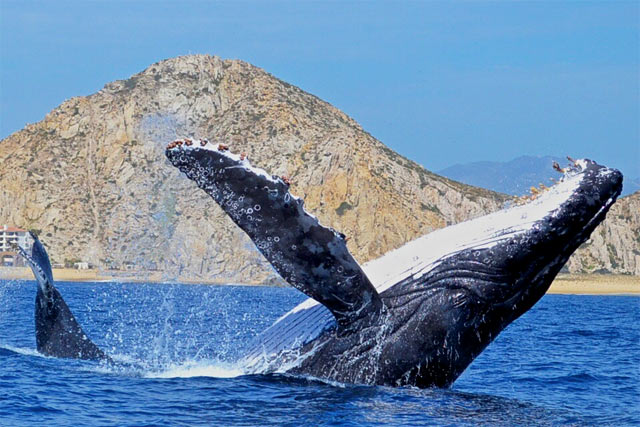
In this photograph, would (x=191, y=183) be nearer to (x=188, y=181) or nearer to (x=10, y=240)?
(x=188, y=181)

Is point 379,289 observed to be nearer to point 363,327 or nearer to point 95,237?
point 363,327

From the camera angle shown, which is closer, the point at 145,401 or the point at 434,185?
the point at 145,401

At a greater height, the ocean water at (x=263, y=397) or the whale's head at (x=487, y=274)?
the whale's head at (x=487, y=274)

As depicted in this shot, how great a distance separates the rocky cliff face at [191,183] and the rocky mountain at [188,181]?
0.44 ft

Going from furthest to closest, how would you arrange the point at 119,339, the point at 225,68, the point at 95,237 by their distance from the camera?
the point at 225,68 < the point at 95,237 < the point at 119,339

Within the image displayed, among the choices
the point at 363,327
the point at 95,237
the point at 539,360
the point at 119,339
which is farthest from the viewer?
the point at 95,237

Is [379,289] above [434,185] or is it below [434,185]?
below

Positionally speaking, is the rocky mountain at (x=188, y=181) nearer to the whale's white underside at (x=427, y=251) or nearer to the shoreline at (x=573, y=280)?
the shoreline at (x=573, y=280)

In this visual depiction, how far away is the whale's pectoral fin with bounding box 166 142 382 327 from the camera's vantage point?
21.1ft

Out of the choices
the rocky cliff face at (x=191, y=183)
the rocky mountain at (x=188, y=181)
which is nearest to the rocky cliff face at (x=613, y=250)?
the rocky cliff face at (x=191, y=183)

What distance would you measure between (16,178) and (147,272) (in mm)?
15344

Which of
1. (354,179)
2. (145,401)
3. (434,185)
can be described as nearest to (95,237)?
(354,179)

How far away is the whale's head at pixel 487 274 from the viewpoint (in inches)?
281

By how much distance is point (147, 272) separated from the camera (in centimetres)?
9069
